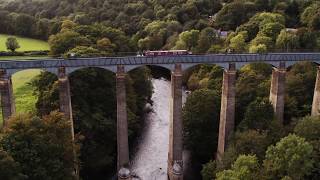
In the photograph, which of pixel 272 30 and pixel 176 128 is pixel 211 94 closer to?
pixel 176 128

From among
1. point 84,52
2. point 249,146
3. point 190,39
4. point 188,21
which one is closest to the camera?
point 249,146

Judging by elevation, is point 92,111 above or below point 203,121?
above

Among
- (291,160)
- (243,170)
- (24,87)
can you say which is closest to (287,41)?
(291,160)

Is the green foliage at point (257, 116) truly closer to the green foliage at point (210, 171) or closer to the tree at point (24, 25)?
the green foliage at point (210, 171)

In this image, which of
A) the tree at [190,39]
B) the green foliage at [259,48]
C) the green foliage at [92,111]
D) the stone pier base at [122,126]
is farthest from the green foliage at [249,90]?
the tree at [190,39]

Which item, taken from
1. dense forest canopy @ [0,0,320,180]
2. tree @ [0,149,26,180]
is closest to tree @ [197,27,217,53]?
dense forest canopy @ [0,0,320,180]

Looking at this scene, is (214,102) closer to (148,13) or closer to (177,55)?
(177,55)
